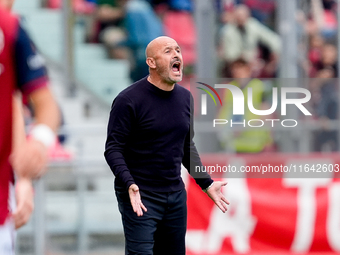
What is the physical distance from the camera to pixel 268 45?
1023 centimetres

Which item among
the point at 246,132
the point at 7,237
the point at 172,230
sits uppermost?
the point at 246,132

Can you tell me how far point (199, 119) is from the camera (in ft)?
30.0

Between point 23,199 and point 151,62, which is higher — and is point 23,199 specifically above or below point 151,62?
below

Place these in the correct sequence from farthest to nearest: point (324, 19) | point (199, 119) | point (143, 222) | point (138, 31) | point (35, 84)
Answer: point (324, 19) → point (138, 31) → point (199, 119) → point (143, 222) → point (35, 84)

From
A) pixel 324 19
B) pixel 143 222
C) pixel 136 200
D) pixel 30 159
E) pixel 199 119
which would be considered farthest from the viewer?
pixel 324 19

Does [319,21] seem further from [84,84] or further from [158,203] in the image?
[158,203]

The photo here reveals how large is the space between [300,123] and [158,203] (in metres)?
4.53

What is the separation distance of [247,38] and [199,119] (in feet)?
6.21

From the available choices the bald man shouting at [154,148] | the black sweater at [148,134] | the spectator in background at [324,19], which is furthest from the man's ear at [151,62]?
the spectator in background at [324,19]

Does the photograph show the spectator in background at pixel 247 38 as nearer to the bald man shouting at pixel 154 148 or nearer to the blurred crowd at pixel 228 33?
the blurred crowd at pixel 228 33

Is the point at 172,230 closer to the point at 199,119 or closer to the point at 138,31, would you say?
the point at 199,119

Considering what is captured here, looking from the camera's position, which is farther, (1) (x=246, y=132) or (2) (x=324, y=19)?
(2) (x=324, y=19)

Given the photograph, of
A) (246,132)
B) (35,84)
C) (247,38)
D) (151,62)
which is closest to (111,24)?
(247,38)

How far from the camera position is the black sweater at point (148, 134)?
4.94 m
